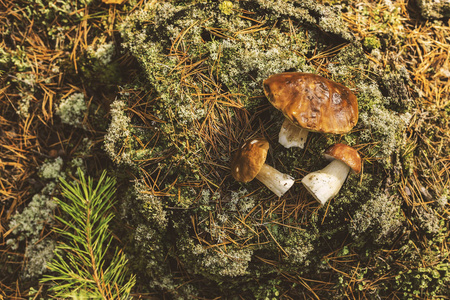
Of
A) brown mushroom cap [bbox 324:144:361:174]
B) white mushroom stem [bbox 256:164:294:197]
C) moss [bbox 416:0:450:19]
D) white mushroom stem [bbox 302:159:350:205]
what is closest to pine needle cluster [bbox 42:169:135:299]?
white mushroom stem [bbox 256:164:294:197]

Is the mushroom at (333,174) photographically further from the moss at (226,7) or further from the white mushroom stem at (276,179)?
the moss at (226,7)

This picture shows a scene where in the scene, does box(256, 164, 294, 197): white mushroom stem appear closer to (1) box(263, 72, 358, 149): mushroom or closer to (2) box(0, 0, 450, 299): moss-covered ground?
Result: (2) box(0, 0, 450, 299): moss-covered ground

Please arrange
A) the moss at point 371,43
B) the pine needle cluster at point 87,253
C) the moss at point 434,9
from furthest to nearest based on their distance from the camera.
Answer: the moss at point 434,9, the moss at point 371,43, the pine needle cluster at point 87,253

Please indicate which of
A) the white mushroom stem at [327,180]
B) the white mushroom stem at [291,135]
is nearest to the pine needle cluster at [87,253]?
the white mushroom stem at [291,135]

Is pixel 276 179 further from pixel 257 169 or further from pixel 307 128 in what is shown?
pixel 307 128

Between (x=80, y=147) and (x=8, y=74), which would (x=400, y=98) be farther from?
(x=8, y=74)

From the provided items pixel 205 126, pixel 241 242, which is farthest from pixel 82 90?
pixel 241 242
